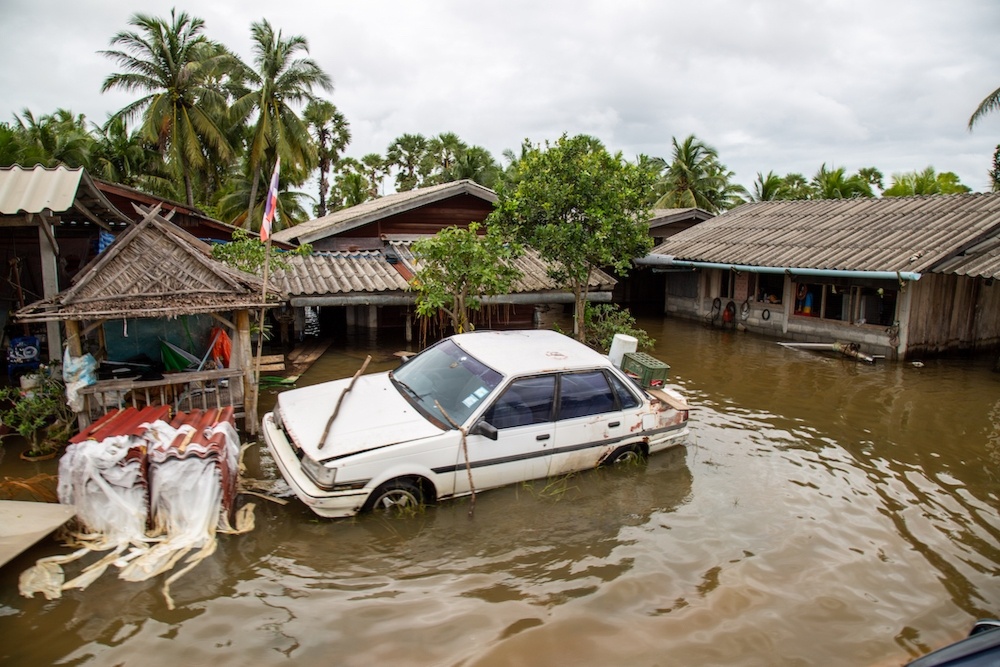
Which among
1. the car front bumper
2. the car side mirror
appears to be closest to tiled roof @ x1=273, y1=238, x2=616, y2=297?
the car front bumper

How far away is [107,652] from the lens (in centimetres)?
397

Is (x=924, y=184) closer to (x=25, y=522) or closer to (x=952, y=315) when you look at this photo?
(x=952, y=315)

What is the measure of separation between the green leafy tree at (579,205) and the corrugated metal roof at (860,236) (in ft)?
18.2

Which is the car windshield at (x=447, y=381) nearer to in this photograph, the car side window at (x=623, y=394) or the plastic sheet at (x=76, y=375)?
the car side window at (x=623, y=394)

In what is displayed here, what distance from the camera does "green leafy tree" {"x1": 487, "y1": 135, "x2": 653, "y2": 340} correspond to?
1159cm

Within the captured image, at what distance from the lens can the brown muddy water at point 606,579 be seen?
13.8ft

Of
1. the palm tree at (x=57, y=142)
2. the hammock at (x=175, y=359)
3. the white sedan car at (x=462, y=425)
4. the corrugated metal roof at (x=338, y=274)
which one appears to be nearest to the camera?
the white sedan car at (x=462, y=425)

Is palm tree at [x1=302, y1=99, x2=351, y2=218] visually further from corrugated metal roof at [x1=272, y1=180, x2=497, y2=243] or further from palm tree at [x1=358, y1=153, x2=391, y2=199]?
corrugated metal roof at [x1=272, y1=180, x2=497, y2=243]

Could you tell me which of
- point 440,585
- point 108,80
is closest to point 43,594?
point 440,585

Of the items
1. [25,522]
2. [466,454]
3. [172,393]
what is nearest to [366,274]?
[172,393]

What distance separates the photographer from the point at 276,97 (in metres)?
27.5

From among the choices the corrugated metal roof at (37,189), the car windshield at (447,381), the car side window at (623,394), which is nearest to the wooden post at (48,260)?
the corrugated metal roof at (37,189)

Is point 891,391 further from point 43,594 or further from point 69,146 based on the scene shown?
point 69,146

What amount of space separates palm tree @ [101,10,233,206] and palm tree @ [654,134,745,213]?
22.6 m
